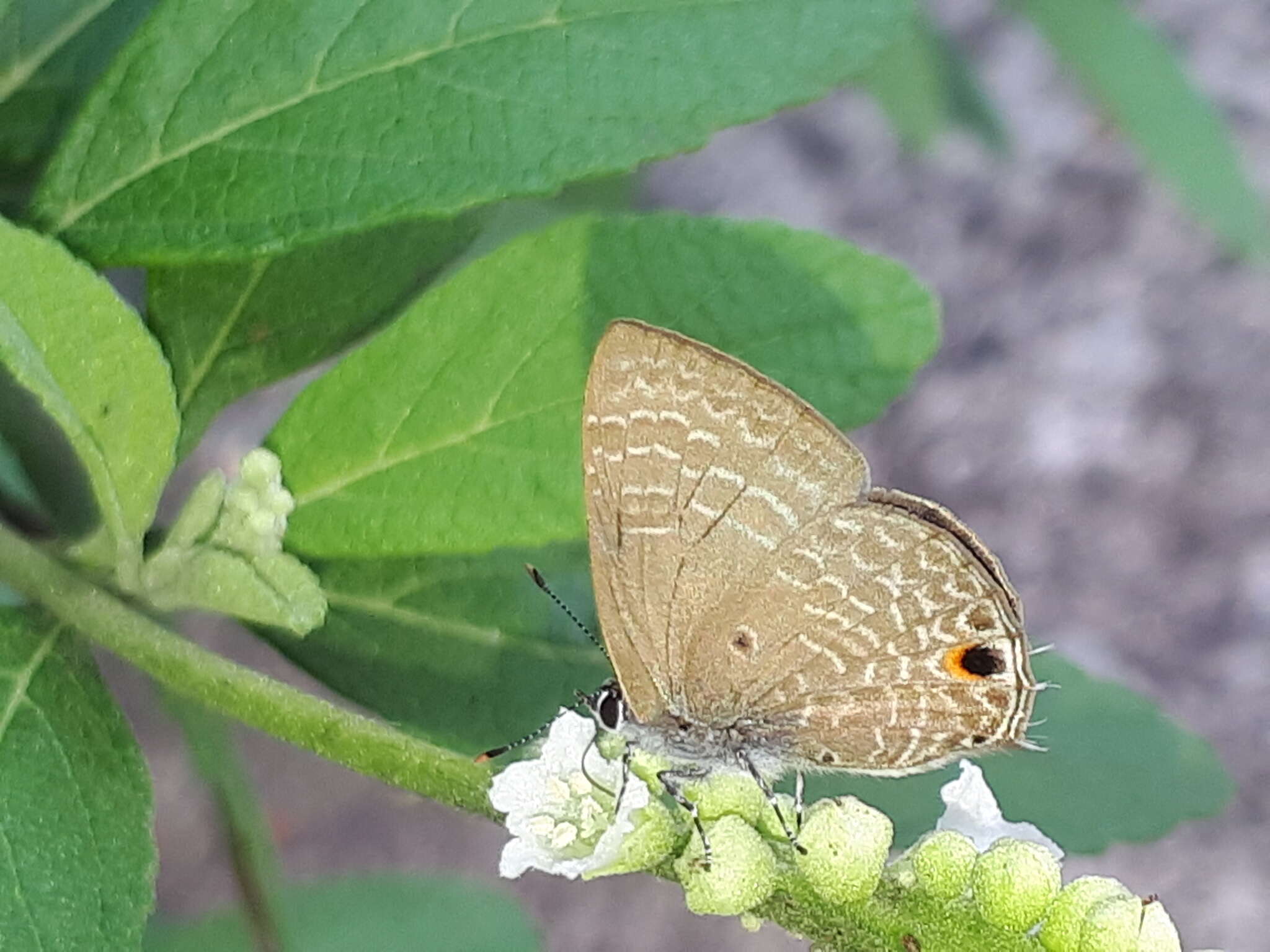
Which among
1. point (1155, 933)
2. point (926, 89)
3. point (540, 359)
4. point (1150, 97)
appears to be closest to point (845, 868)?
point (1155, 933)

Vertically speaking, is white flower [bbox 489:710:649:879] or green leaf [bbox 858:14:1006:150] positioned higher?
green leaf [bbox 858:14:1006:150]

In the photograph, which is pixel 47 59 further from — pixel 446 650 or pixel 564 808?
pixel 564 808

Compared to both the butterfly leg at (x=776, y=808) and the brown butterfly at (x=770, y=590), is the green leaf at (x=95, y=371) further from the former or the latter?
the butterfly leg at (x=776, y=808)

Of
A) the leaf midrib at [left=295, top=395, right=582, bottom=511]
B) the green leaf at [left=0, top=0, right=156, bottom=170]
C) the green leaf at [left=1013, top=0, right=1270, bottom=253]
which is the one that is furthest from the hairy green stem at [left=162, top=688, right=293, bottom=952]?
the green leaf at [left=1013, top=0, right=1270, bottom=253]

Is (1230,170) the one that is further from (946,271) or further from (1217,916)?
(1217,916)

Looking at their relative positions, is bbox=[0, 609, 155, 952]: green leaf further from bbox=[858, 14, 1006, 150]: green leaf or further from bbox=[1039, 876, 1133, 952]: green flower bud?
bbox=[858, 14, 1006, 150]: green leaf

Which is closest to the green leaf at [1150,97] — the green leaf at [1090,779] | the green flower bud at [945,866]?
the green leaf at [1090,779]

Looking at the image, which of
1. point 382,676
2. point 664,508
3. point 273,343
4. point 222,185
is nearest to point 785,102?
point 664,508
